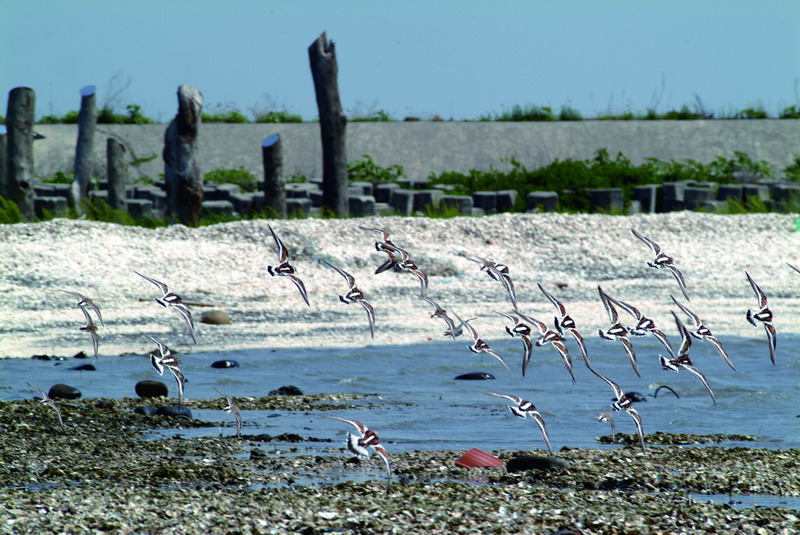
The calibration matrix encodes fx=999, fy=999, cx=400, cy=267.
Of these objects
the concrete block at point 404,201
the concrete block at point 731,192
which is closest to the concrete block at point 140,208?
the concrete block at point 404,201

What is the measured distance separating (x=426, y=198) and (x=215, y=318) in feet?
26.8

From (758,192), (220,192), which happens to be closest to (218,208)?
(220,192)

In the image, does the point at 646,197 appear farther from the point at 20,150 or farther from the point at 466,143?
the point at 20,150

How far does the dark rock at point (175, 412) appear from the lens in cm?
643

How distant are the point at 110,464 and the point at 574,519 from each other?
2.34 metres

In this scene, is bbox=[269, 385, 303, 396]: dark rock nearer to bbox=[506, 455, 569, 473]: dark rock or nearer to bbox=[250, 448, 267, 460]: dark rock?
bbox=[250, 448, 267, 460]: dark rock

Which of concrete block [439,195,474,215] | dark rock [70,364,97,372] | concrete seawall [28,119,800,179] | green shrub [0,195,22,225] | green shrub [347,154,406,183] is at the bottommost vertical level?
dark rock [70,364,97,372]

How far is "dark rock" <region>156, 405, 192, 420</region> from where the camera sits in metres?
6.43

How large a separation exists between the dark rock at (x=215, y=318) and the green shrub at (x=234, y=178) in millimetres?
12268

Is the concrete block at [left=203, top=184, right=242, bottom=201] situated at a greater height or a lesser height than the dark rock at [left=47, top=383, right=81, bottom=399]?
greater

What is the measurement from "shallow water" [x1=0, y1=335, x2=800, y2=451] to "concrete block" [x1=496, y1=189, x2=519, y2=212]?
8.34 meters

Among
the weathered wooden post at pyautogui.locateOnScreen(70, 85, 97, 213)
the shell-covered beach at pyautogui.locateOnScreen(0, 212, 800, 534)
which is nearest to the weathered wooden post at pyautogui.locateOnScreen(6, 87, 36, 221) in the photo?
Answer: the weathered wooden post at pyautogui.locateOnScreen(70, 85, 97, 213)

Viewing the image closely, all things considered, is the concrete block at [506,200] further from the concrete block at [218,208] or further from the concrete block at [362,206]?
the concrete block at [218,208]

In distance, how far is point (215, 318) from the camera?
35.2 ft
